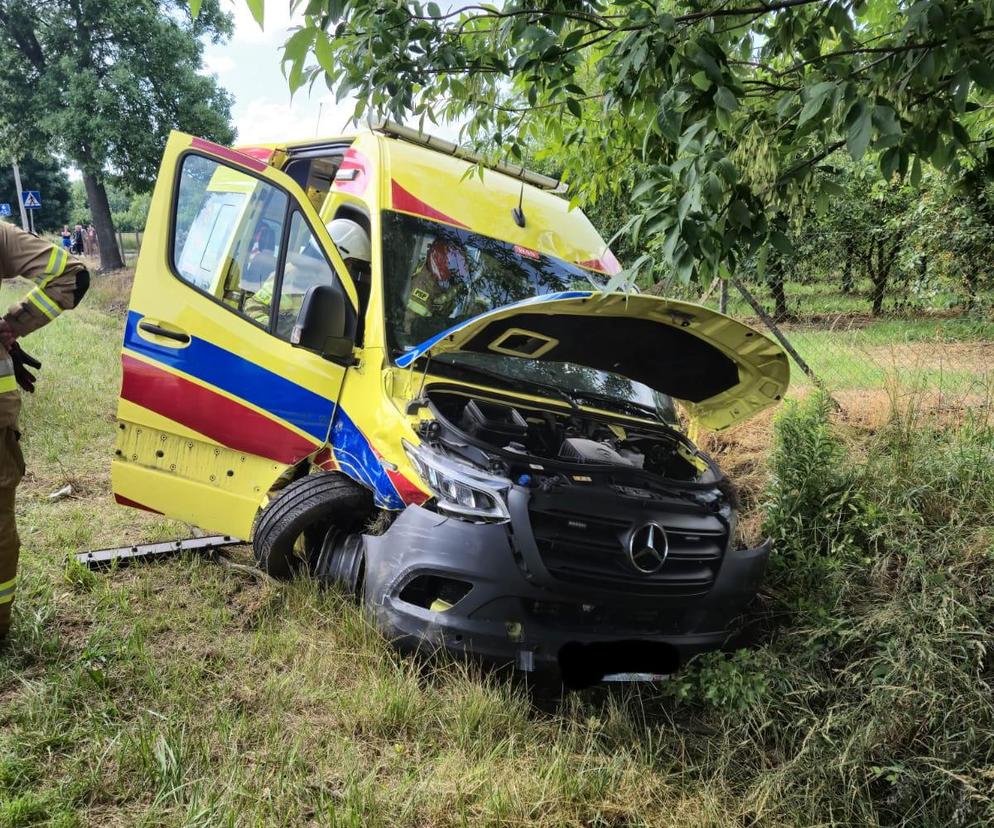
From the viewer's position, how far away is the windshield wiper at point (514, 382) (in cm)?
368

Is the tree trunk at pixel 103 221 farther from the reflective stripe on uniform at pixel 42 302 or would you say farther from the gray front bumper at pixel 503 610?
the gray front bumper at pixel 503 610

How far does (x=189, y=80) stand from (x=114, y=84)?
6.63 feet

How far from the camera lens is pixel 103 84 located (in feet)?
64.6

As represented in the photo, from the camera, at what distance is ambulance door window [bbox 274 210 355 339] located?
3.88 metres

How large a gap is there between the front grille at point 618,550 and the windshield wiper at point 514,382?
35.5 inches

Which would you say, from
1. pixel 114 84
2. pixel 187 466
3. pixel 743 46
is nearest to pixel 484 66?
pixel 743 46

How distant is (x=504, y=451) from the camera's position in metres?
3.07

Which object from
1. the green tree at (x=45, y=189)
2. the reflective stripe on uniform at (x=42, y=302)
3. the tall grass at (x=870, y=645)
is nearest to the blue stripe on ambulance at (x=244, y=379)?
the reflective stripe on uniform at (x=42, y=302)

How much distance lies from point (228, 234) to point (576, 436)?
2.41 meters

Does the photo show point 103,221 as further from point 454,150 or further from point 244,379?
point 244,379

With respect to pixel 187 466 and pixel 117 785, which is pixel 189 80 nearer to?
pixel 187 466

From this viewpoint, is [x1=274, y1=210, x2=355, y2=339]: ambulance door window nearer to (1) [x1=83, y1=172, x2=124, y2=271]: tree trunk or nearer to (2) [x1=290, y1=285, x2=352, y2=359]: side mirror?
(2) [x1=290, y1=285, x2=352, y2=359]: side mirror

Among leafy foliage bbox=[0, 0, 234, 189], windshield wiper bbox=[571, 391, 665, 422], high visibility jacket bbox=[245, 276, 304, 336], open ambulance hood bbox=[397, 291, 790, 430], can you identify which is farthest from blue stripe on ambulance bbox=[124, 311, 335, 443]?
leafy foliage bbox=[0, 0, 234, 189]

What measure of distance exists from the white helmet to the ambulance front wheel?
1.35 meters
